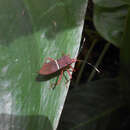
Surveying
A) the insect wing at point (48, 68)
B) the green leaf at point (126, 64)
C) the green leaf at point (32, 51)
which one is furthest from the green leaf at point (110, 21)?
the insect wing at point (48, 68)

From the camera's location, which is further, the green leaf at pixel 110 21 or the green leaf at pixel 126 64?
the green leaf at pixel 110 21

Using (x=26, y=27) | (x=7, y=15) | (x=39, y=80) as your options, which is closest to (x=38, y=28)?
(x=26, y=27)

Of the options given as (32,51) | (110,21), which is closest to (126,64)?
(110,21)

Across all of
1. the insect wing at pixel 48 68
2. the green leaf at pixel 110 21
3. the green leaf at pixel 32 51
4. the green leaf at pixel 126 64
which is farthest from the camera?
the green leaf at pixel 110 21

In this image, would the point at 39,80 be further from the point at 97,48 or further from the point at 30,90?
the point at 97,48

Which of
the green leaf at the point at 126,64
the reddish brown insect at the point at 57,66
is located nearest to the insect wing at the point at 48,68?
the reddish brown insect at the point at 57,66

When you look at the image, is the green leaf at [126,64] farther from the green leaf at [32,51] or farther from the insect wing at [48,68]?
the insect wing at [48,68]

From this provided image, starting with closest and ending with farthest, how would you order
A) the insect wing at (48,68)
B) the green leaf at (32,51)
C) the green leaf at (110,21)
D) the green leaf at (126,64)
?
the green leaf at (32,51)
the insect wing at (48,68)
the green leaf at (126,64)
the green leaf at (110,21)
